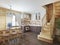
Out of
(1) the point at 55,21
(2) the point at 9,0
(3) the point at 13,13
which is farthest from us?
(3) the point at 13,13

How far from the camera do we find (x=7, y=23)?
8469 millimetres

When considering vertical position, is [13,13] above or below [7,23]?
above

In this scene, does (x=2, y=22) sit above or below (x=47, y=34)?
above

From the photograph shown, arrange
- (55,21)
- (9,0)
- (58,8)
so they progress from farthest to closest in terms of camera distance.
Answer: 1. (9,0)
2. (58,8)
3. (55,21)

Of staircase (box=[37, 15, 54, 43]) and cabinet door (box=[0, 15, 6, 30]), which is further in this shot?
cabinet door (box=[0, 15, 6, 30])

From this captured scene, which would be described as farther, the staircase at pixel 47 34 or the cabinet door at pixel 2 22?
the cabinet door at pixel 2 22

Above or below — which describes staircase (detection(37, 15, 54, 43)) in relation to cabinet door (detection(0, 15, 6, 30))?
below

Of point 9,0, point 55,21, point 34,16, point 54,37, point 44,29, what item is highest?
point 9,0

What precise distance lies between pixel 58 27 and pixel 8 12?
5.49 meters

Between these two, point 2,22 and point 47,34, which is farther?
point 2,22

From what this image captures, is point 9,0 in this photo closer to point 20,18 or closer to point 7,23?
point 7,23

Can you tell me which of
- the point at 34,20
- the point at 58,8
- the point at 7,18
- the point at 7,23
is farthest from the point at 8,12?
the point at 58,8

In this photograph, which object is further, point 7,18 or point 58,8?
point 7,18

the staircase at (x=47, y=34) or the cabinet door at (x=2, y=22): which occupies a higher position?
the cabinet door at (x=2, y=22)
